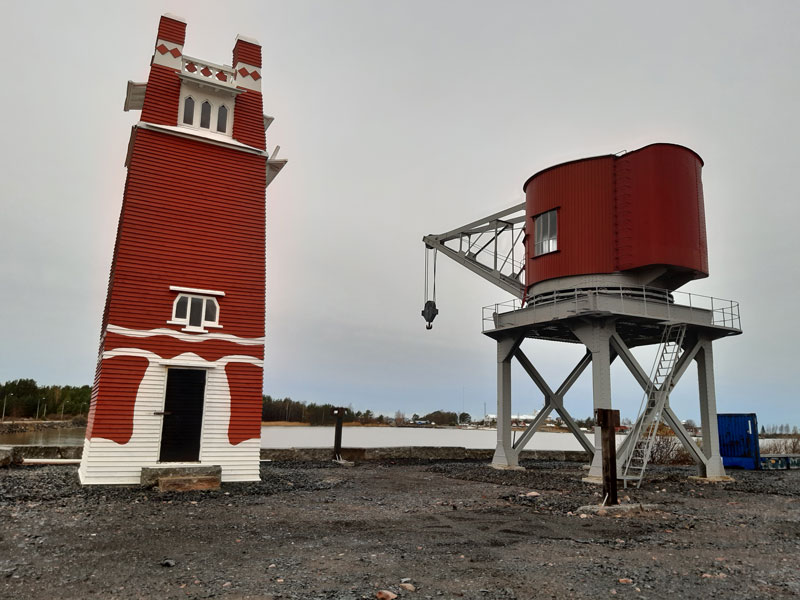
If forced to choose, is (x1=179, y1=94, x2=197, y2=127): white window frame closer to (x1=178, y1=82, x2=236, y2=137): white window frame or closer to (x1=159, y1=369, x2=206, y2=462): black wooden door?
(x1=178, y1=82, x2=236, y2=137): white window frame

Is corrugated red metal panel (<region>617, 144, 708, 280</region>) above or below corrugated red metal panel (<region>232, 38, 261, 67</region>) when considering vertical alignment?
below

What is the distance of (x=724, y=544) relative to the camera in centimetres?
950

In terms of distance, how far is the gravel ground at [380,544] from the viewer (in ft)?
22.0

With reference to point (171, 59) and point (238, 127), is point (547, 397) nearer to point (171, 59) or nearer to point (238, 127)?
point (238, 127)

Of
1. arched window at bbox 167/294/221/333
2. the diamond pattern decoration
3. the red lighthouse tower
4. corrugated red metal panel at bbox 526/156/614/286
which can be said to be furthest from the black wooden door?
corrugated red metal panel at bbox 526/156/614/286

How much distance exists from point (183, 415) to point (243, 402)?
177 centimetres

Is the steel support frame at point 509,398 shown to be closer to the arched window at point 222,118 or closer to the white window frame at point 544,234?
the white window frame at point 544,234

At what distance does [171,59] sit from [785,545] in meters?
20.8

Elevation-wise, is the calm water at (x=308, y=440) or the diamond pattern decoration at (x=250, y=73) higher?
the diamond pattern decoration at (x=250, y=73)

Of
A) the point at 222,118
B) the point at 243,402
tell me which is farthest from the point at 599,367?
the point at 222,118

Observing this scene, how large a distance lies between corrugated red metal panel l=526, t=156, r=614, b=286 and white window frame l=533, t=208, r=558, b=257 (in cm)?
20

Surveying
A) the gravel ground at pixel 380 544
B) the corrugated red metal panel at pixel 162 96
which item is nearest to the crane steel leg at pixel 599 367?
the gravel ground at pixel 380 544

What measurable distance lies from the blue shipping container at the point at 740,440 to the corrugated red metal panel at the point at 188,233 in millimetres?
23987

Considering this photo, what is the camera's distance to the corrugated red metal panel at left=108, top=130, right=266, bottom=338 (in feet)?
54.9
